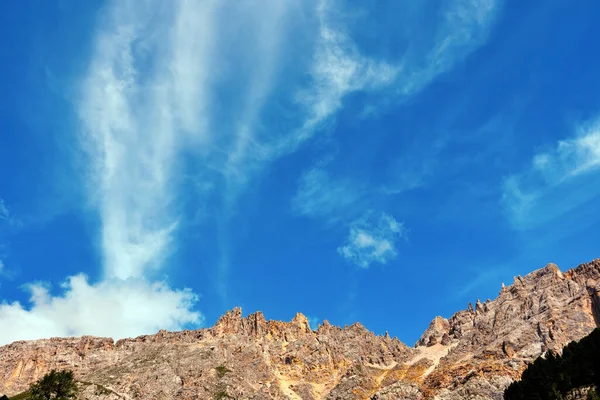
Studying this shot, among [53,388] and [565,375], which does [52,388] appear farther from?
[565,375]

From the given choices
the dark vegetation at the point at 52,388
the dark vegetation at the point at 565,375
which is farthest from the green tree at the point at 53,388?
the dark vegetation at the point at 565,375

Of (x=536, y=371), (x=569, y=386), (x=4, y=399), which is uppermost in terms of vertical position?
(x=4, y=399)

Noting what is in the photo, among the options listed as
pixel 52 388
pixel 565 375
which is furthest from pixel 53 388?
pixel 565 375

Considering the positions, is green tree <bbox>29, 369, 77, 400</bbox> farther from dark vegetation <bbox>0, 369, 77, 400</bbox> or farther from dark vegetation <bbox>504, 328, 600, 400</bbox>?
dark vegetation <bbox>504, 328, 600, 400</bbox>

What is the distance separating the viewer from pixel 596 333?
443 feet

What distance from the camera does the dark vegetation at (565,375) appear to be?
407 ft

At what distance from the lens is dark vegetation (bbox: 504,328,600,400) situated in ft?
407

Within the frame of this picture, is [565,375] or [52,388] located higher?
[52,388]

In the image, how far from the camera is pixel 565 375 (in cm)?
12988

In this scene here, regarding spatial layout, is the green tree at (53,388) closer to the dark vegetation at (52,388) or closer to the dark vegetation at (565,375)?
the dark vegetation at (52,388)

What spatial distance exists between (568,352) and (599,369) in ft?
86.5

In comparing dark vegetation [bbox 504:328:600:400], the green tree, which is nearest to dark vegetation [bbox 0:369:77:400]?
the green tree

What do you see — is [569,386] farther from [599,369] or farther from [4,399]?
[4,399]

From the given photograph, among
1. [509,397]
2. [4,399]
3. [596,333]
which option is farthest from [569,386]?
[4,399]
